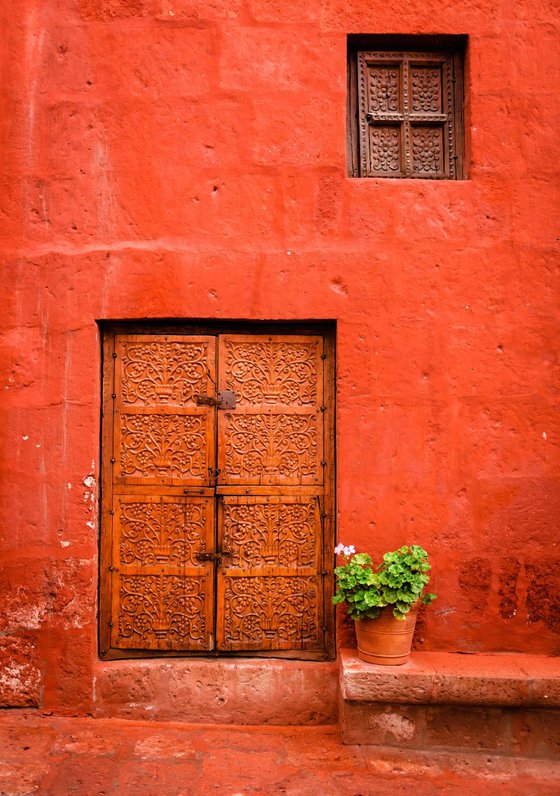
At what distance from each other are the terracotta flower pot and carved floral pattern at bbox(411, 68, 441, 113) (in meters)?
2.79

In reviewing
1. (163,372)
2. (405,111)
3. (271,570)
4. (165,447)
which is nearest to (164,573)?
(271,570)

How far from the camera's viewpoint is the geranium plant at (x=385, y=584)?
12.2 feet

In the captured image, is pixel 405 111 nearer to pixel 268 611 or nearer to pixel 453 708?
pixel 268 611

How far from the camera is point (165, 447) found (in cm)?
411

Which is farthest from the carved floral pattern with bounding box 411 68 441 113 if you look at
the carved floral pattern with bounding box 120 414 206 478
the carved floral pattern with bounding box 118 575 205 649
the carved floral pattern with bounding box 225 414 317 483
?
the carved floral pattern with bounding box 118 575 205 649

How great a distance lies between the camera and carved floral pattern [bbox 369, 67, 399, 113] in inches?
169

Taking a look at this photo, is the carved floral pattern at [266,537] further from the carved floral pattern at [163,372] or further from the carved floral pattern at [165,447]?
the carved floral pattern at [163,372]

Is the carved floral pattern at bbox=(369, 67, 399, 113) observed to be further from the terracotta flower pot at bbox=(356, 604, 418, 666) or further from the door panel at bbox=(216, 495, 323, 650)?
the terracotta flower pot at bbox=(356, 604, 418, 666)

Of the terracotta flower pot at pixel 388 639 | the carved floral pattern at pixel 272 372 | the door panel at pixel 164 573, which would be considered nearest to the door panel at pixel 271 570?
the door panel at pixel 164 573

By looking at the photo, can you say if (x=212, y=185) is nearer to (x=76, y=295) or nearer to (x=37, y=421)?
(x=76, y=295)

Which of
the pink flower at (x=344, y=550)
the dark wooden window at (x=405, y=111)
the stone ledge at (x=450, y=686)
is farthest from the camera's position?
the dark wooden window at (x=405, y=111)

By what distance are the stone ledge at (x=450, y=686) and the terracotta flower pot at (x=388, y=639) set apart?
0.05 meters

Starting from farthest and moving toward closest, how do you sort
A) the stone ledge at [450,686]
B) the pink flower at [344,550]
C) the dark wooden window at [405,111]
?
1. the dark wooden window at [405,111]
2. the pink flower at [344,550]
3. the stone ledge at [450,686]

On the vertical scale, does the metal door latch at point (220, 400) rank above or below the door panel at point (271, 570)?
above
